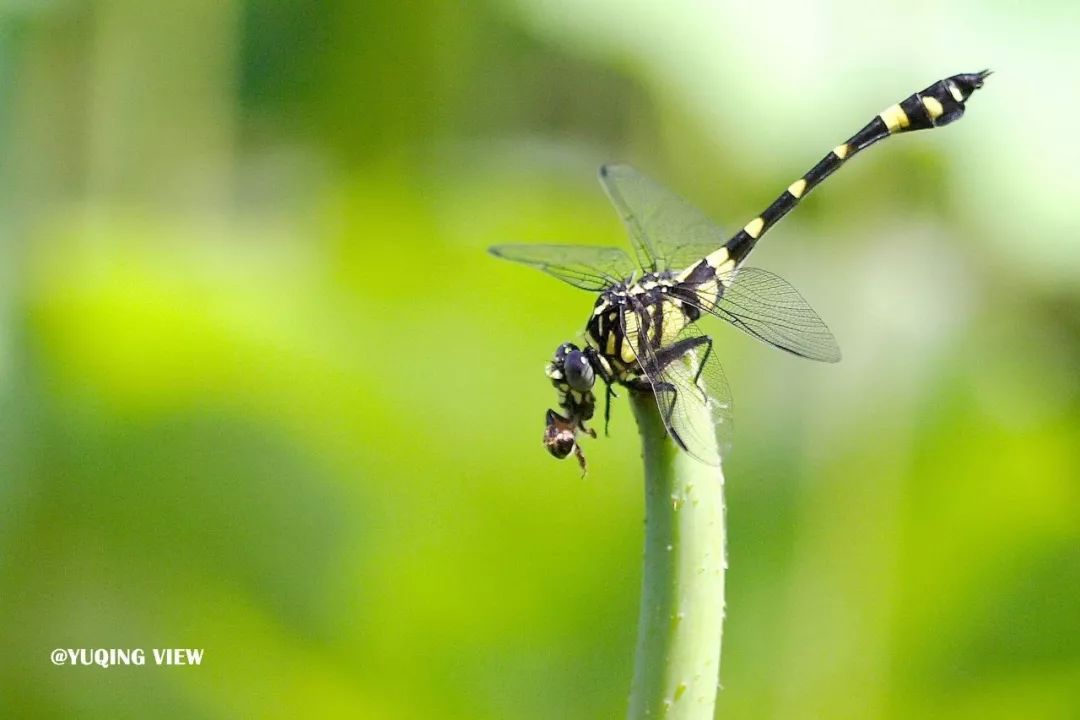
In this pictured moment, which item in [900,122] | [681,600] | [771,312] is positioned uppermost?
[900,122]

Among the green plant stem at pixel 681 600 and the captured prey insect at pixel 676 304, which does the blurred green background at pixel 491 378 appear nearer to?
the captured prey insect at pixel 676 304

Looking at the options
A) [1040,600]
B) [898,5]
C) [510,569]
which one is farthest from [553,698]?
[898,5]

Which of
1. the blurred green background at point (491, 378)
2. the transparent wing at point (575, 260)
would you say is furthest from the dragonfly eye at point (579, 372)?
the blurred green background at point (491, 378)

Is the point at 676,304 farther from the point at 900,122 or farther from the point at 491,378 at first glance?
the point at 491,378

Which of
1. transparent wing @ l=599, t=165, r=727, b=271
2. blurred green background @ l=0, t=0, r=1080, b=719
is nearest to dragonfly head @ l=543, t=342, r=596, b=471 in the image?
transparent wing @ l=599, t=165, r=727, b=271

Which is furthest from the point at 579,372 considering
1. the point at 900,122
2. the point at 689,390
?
the point at 900,122

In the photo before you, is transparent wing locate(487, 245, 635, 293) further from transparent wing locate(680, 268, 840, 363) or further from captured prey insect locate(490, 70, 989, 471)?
transparent wing locate(680, 268, 840, 363)
